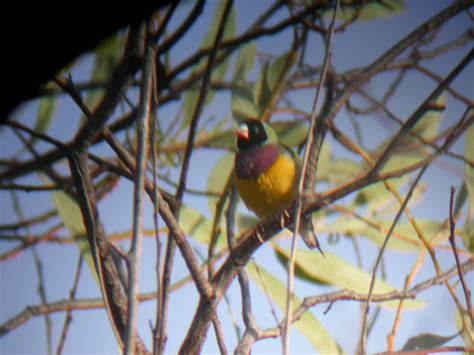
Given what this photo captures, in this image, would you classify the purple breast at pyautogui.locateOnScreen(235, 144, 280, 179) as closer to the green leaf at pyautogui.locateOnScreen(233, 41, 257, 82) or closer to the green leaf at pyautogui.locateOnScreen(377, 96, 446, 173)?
the green leaf at pyautogui.locateOnScreen(233, 41, 257, 82)

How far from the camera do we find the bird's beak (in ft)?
6.20

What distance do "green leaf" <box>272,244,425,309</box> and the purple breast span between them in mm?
235

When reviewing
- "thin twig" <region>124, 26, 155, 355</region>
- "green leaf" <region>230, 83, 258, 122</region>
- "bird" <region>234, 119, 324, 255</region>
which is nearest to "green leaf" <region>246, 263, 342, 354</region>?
"bird" <region>234, 119, 324, 255</region>

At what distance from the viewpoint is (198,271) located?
3.24ft

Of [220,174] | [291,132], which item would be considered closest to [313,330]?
[220,174]

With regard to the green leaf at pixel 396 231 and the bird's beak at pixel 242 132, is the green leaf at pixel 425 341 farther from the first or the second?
the bird's beak at pixel 242 132

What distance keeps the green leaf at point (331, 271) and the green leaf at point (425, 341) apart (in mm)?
159

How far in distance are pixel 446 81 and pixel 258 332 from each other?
52 centimetres

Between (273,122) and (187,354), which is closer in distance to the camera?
(187,354)

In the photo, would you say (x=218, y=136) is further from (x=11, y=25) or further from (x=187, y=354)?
(x=11, y=25)

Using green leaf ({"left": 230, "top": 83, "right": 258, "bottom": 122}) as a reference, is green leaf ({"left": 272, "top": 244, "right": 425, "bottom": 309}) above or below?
below

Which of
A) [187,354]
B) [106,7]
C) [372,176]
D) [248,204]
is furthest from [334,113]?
[248,204]

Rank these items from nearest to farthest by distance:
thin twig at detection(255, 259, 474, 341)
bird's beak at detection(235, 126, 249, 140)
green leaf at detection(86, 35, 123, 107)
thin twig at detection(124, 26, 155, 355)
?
thin twig at detection(124, 26, 155, 355)
thin twig at detection(255, 259, 474, 341)
green leaf at detection(86, 35, 123, 107)
bird's beak at detection(235, 126, 249, 140)

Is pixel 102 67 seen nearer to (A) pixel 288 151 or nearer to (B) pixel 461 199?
(A) pixel 288 151
